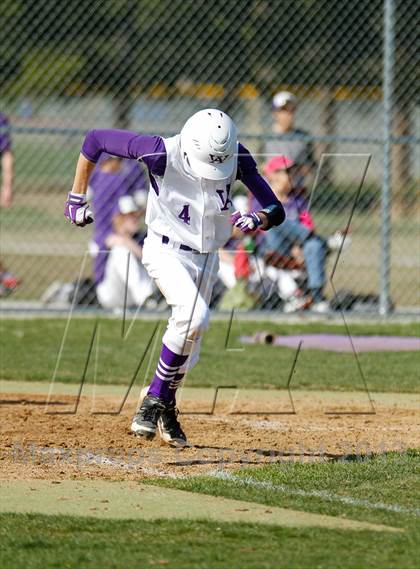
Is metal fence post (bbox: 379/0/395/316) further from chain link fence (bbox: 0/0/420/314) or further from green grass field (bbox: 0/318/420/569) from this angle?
green grass field (bbox: 0/318/420/569)

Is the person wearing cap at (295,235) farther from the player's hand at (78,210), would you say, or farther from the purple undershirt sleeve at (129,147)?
the player's hand at (78,210)

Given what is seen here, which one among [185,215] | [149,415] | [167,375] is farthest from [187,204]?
[149,415]

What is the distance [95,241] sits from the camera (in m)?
12.8

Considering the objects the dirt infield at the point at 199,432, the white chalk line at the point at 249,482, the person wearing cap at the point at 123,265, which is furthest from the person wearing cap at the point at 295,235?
the white chalk line at the point at 249,482

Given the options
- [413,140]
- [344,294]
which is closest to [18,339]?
[344,294]

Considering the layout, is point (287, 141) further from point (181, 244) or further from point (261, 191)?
point (181, 244)

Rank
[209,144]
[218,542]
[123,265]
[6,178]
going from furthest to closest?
[6,178]
[123,265]
[209,144]
[218,542]

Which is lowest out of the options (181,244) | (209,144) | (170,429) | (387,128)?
(387,128)

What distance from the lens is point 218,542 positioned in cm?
466

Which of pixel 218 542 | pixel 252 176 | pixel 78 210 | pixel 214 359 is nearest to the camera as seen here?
pixel 218 542

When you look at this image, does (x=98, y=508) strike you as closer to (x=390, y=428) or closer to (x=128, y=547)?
(x=128, y=547)

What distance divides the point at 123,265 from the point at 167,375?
5.28 metres

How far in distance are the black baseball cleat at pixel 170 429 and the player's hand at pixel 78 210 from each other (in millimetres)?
1131

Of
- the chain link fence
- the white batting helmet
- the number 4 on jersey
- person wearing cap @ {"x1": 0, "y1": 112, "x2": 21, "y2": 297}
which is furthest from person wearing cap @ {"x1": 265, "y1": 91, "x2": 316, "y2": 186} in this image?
the white batting helmet
